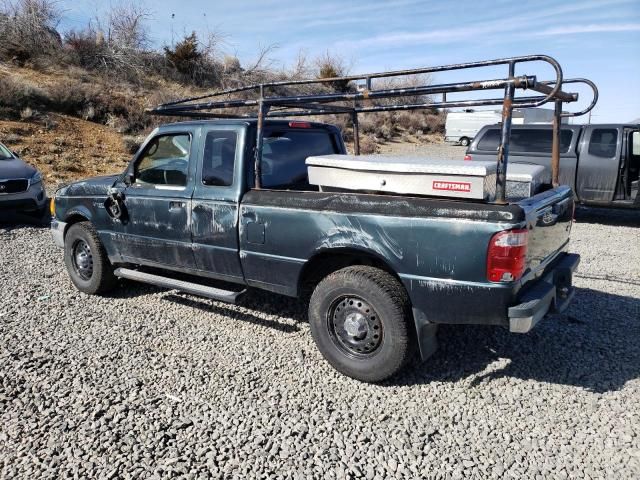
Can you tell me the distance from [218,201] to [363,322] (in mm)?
1604

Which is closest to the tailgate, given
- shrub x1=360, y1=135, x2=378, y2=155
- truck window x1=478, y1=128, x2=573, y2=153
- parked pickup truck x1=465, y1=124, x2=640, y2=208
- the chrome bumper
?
the chrome bumper

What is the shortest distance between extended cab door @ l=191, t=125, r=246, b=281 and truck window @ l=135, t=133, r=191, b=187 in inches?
9.5

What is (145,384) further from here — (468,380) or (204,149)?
(468,380)

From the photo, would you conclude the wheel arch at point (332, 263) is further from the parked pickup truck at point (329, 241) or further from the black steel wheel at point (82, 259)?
the black steel wheel at point (82, 259)

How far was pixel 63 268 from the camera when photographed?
6.60 meters

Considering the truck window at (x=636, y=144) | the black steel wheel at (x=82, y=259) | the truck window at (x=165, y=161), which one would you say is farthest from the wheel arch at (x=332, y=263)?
the truck window at (x=636, y=144)

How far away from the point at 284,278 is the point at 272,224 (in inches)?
17.3

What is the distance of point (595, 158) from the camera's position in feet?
31.9

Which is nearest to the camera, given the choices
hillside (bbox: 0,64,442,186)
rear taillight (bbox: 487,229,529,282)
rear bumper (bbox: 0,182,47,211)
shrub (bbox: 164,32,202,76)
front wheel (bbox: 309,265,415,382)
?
rear taillight (bbox: 487,229,529,282)

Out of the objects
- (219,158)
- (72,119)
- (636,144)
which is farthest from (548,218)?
(72,119)

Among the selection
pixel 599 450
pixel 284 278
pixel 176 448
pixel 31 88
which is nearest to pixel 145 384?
pixel 176 448

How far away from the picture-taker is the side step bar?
170 inches

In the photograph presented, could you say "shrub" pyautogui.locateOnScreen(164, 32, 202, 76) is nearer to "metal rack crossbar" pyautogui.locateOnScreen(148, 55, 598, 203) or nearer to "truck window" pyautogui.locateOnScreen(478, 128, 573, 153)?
"truck window" pyautogui.locateOnScreen(478, 128, 573, 153)

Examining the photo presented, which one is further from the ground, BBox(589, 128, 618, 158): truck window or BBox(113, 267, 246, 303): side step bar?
BBox(589, 128, 618, 158): truck window
